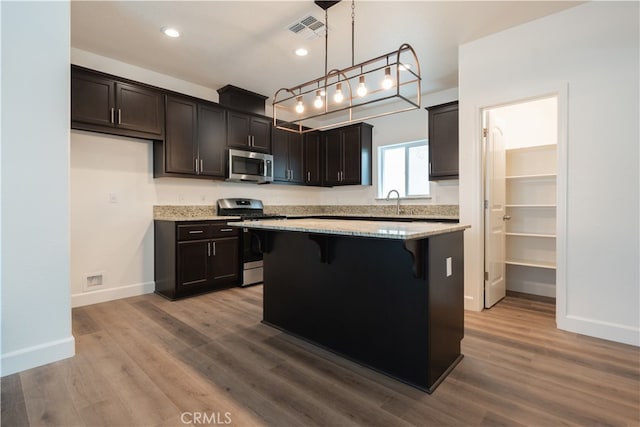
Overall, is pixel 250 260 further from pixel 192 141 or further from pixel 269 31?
pixel 269 31

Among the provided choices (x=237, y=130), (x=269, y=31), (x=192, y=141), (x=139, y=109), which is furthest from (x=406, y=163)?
(x=139, y=109)

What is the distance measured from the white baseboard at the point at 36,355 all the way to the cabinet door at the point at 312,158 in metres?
3.84

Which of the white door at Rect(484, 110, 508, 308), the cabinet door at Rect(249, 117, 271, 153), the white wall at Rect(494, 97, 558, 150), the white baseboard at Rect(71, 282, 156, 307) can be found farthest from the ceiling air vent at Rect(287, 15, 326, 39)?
the white baseboard at Rect(71, 282, 156, 307)

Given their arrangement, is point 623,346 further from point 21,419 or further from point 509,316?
point 21,419

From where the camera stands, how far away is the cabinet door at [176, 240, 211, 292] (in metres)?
3.53

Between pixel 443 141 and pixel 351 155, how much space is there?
157 cm

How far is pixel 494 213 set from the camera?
3.38 meters

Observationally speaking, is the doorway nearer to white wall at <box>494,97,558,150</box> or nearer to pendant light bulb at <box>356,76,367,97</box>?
white wall at <box>494,97,558,150</box>

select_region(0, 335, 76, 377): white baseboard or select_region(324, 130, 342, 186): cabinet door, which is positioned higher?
select_region(324, 130, 342, 186): cabinet door

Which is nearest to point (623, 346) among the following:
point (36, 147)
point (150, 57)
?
point (36, 147)

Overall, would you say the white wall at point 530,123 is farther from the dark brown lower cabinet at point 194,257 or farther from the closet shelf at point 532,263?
the dark brown lower cabinet at point 194,257

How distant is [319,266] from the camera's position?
7.82ft

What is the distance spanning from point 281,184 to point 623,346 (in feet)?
14.2

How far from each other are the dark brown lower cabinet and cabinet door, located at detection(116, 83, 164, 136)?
3.62 feet
